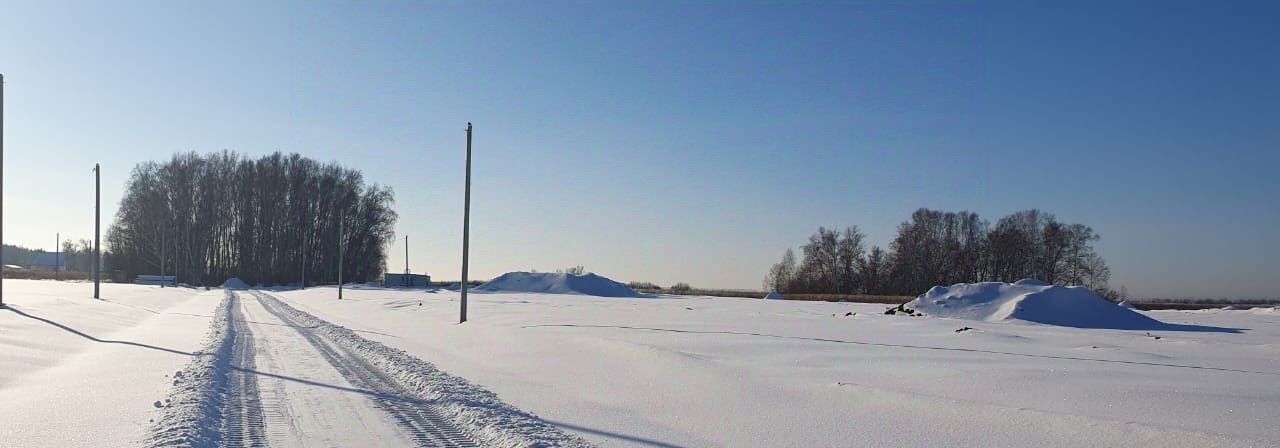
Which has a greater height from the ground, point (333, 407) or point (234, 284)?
point (333, 407)

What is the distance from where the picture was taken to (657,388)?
9.89m

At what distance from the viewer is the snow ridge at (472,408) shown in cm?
692

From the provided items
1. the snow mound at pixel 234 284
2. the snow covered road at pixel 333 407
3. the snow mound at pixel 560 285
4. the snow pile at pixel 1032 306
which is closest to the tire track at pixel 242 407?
the snow covered road at pixel 333 407

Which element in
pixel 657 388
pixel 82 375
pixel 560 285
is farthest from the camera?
pixel 560 285

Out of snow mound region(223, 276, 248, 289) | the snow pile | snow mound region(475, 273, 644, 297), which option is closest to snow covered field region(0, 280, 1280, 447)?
the snow pile

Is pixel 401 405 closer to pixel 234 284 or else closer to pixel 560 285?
pixel 560 285

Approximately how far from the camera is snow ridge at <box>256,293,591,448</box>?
22.7 ft

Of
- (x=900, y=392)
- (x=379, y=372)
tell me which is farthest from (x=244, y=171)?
(x=900, y=392)

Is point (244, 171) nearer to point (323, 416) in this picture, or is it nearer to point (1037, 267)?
point (1037, 267)

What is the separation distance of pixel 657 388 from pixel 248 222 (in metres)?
87.1

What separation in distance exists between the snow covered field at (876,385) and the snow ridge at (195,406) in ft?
9.45

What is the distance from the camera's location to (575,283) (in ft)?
204

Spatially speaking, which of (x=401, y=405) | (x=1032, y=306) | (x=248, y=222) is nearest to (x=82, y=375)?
(x=401, y=405)

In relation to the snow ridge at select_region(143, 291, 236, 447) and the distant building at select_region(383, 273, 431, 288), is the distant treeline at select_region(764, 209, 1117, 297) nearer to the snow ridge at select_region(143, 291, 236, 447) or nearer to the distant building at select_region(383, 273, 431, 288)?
the distant building at select_region(383, 273, 431, 288)
